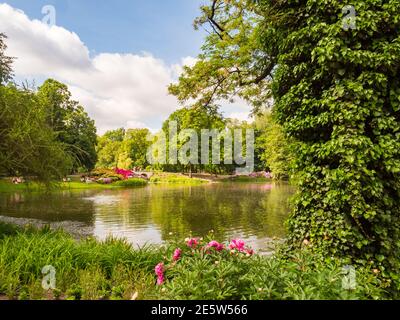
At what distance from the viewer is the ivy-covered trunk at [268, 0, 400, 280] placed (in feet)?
14.2

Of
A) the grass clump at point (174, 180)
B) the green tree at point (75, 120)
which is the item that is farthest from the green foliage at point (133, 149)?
the grass clump at point (174, 180)

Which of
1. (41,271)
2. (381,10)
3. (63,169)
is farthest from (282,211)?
(41,271)

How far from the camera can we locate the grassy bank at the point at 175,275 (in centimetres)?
287

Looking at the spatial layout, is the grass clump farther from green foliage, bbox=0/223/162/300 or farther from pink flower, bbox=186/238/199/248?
pink flower, bbox=186/238/199/248

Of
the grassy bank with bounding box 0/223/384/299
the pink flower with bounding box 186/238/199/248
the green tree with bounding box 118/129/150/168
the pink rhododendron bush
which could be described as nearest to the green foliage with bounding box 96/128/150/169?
the green tree with bounding box 118/129/150/168

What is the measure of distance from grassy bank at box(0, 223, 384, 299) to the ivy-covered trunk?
495 mm

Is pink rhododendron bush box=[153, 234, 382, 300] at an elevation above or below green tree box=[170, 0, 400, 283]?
below

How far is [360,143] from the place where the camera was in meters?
4.23

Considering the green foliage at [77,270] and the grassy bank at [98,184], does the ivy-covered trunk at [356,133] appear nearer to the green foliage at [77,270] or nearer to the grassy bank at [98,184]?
the green foliage at [77,270]

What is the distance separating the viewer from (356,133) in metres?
4.33

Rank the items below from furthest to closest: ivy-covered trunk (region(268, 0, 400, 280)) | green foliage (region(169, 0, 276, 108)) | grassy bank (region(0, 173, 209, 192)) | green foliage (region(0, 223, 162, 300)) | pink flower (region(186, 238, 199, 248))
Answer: grassy bank (region(0, 173, 209, 192)) < green foliage (region(169, 0, 276, 108)) < ivy-covered trunk (region(268, 0, 400, 280)) < pink flower (region(186, 238, 199, 248)) < green foliage (region(0, 223, 162, 300))

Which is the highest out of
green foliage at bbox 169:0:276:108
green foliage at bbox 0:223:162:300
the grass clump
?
green foliage at bbox 169:0:276:108

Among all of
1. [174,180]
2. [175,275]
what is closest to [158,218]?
[175,275]
